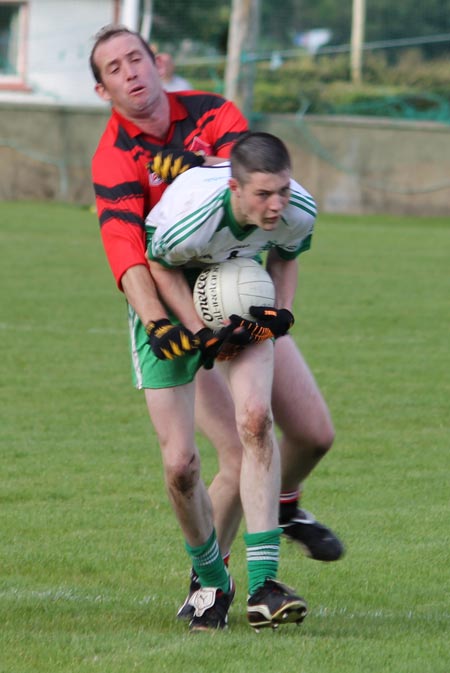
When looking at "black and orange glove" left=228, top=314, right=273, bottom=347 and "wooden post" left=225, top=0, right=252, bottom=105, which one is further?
"wooden post" left=225, top=0, right=252, bottom=105

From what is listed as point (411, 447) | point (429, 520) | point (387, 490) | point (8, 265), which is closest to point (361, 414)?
point (411, 447)

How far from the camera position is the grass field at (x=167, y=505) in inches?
185

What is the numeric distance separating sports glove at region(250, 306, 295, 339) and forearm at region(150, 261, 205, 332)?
0.76 feet

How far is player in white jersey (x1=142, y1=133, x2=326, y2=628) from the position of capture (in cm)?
480

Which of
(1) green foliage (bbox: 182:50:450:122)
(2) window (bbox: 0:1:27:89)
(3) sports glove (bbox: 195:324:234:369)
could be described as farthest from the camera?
(2) window (bbox: 0:1:27:89)

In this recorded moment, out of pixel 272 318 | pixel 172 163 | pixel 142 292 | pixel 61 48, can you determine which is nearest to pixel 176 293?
pixel 142 292

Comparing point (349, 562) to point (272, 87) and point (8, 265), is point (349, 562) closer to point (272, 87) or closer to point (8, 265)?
point (8, 265)

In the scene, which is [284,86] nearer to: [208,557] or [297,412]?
[297,412]

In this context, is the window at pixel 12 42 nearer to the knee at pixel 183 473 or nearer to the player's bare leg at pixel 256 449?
the knee at pixel 183 473

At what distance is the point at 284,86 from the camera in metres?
32.3

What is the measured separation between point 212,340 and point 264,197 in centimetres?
55

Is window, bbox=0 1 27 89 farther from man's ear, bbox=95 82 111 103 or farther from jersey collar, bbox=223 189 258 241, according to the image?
jersey collar, bbox=223 189 258 241

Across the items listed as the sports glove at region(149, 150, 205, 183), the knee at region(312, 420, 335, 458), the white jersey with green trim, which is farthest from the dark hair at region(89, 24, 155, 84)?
the knee at region(312, 420, 335, 458)

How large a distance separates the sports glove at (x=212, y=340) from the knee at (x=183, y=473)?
40 cm
